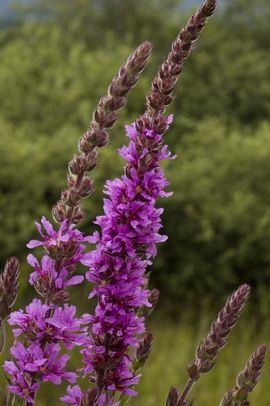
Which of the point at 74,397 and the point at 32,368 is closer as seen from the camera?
the point at 32,368

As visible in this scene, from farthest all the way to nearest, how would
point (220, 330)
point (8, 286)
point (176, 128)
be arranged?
point (176, 128), point (220, 330), point (8, 286)

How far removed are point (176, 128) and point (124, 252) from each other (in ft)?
36.5

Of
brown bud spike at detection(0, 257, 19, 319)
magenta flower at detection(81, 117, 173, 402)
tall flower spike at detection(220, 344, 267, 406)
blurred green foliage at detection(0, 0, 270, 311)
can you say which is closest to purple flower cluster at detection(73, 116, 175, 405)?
magenta flower at detection(81, 117, 173, 402)

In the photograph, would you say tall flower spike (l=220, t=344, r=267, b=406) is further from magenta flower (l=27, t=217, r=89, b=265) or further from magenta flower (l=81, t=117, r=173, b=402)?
magenta flower (l=27, t=217, r=89, b=265)

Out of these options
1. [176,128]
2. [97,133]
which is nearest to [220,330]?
[97,133]

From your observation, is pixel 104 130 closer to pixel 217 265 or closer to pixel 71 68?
pixel 217 265

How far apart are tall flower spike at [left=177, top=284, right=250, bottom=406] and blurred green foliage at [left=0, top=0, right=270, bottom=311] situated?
23.4 feet

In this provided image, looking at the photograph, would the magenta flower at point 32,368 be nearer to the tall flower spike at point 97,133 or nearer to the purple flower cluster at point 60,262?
the purple flower cluster at point 60,262

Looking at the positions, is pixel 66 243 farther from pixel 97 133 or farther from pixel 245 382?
pixel 245 382

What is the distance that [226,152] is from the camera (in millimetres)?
10141

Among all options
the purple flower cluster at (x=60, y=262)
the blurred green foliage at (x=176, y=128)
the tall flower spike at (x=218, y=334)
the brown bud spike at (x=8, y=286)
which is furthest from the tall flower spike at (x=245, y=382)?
the blurred green foliage at (x=176, y=128)

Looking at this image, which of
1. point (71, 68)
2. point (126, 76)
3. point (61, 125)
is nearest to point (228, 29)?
point (71, 68)

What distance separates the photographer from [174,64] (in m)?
1.60

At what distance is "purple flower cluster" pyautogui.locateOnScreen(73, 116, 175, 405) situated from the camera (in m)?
1.61
